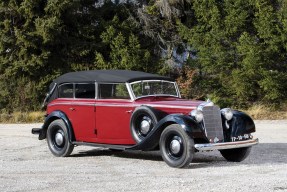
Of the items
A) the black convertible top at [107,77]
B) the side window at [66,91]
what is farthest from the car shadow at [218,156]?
the black convertible top at [107,77]

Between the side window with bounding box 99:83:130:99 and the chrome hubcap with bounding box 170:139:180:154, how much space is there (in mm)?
1637

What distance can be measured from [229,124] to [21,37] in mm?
18495

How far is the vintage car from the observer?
10.1 metres

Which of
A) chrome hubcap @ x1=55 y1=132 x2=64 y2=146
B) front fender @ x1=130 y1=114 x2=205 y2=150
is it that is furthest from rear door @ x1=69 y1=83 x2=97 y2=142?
front fender @ x1=130 y1=114 x2=205 y2=150

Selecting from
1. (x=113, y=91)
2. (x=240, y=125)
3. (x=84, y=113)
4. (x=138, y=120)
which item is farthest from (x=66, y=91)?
(x=240, y=125)

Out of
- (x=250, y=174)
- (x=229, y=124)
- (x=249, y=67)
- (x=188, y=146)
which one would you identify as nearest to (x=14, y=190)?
(x=188, y=146)

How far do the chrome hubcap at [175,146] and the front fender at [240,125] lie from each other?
3.94 ft

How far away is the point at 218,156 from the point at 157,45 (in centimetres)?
1852

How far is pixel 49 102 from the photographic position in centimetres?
1307

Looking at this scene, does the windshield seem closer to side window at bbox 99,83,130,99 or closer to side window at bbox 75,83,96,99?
side window at bbox 99,83,130,99

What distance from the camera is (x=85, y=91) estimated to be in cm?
1219

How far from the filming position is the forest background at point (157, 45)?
83.7ft

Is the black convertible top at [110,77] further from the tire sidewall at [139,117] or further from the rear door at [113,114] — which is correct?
the tire sidewall at [139,117]

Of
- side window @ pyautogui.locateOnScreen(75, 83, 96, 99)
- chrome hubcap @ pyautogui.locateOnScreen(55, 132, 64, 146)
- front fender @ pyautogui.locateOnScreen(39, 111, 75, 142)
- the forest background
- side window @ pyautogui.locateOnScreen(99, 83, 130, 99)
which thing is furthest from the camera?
the forest background
